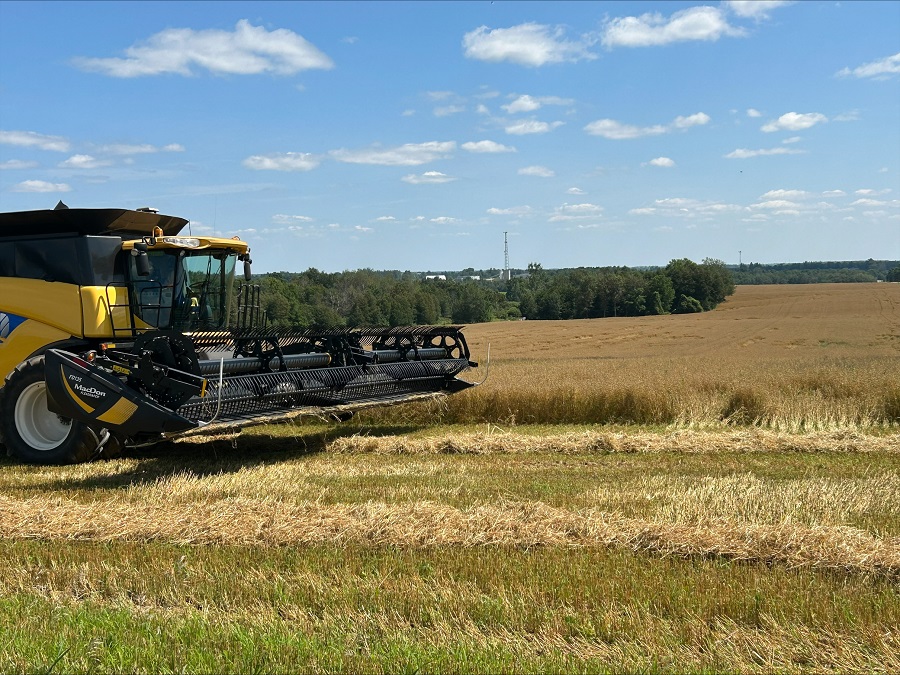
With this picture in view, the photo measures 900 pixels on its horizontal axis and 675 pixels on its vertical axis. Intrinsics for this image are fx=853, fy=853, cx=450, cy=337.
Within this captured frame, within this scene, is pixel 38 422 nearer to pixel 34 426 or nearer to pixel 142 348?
pixel 34 426

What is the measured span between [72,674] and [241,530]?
2273 millimetres

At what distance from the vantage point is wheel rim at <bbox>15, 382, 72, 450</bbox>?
381 inches

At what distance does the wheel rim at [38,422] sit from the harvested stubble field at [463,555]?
46cm

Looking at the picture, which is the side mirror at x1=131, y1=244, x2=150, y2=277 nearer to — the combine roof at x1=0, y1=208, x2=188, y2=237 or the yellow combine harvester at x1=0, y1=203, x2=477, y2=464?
the yellow combine harvester at x1=0, y1=203, x2=477, y2=464

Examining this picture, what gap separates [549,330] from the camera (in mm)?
46312

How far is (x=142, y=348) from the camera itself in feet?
27.8

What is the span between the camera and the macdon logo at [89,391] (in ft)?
27.2

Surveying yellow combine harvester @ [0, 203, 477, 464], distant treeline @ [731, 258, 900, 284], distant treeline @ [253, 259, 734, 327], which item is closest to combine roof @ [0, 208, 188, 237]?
yellow combine harvester @ [0, 203, 477, 464]

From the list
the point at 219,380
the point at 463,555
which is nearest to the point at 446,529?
the point at 463,555

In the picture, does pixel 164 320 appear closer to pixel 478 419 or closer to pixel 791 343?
pixel 478 419

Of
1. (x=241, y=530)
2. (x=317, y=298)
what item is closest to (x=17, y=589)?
(x=241, y=530)

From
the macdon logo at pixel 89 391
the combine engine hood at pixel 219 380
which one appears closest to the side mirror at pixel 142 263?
the combine engine hood at pixel 219 380

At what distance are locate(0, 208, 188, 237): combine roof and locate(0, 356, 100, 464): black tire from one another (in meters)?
1.62

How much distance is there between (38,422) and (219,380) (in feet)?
9.81
